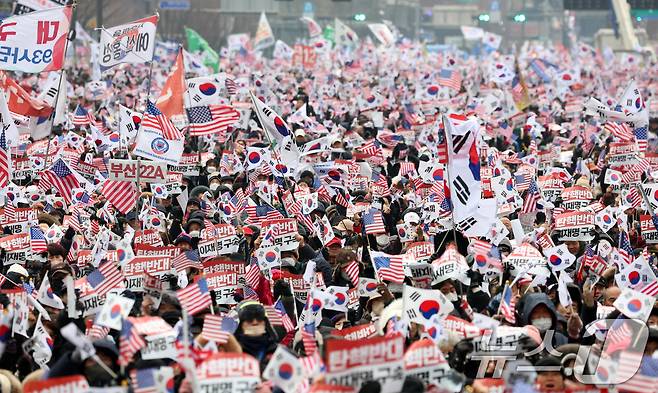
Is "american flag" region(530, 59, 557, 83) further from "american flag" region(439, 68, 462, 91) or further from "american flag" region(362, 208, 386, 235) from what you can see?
"american flag" region(362, 208, 386, 235)

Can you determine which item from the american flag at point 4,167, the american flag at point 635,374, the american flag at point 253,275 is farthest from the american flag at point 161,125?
the american flag at point 635,374

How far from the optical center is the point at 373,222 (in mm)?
15648

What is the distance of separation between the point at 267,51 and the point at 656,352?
83.6m

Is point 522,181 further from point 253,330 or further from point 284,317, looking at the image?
point 253,330

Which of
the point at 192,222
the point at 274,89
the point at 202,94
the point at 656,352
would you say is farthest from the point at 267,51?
the point at 656,352

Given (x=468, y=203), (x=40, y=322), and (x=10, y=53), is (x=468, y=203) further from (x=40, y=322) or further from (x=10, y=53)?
(x=10, y=53)

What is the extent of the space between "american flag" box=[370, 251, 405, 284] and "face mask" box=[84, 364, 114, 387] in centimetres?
394

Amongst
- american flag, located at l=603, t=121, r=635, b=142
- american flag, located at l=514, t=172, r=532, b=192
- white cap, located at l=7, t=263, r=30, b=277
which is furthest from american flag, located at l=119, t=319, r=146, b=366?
american flag, located at l=603, t=121, r=635, b=142

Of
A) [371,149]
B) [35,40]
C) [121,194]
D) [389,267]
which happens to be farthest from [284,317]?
[371,149]

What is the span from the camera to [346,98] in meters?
34.9

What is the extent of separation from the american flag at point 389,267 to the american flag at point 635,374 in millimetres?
4071

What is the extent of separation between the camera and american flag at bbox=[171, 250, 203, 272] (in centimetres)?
1330

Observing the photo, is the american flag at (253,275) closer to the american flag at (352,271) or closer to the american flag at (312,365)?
the american flag at (352,271)

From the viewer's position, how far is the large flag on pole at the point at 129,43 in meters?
22.2
